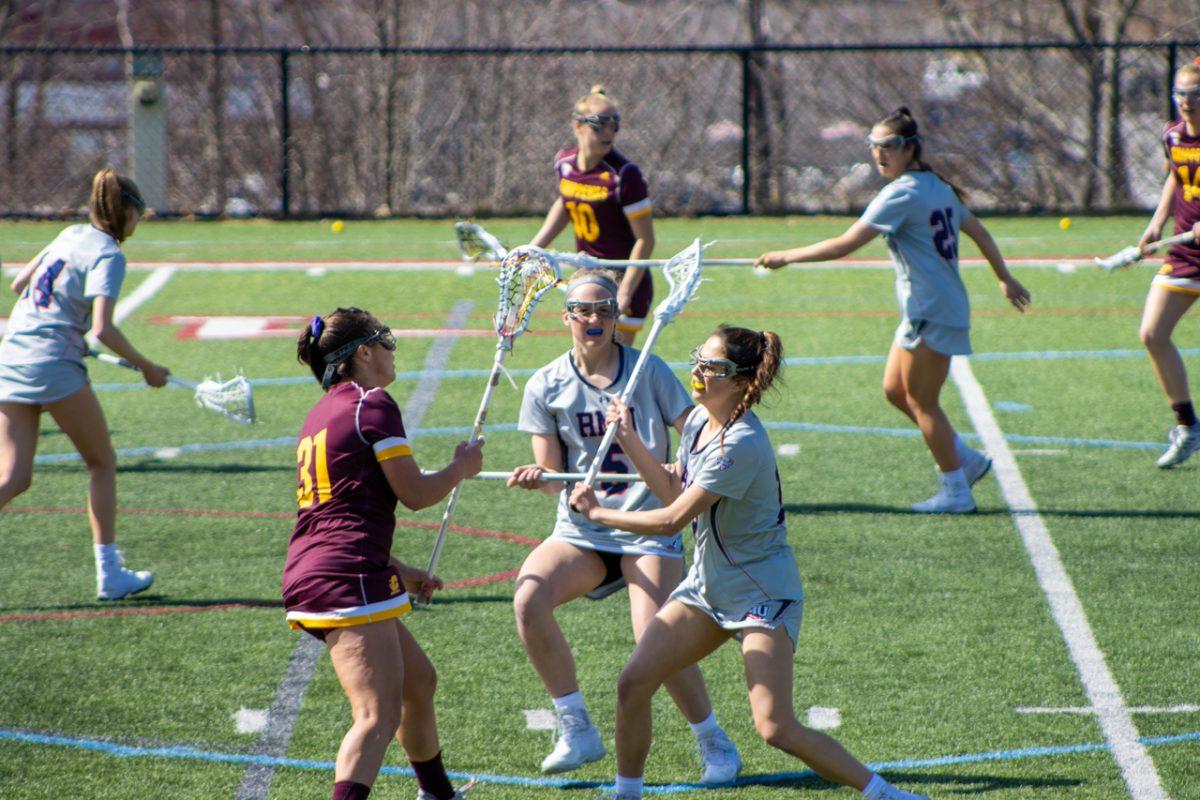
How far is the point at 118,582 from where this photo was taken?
25.2 feet

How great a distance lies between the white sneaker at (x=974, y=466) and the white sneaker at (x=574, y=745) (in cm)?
412

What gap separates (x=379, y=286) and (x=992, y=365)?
695cm

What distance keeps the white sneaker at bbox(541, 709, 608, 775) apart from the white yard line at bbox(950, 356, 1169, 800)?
A: 1881 mm

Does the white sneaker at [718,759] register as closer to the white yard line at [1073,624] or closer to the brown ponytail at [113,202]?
the white yard line at [1073,624]

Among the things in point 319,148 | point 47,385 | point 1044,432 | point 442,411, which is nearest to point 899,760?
point 47,385

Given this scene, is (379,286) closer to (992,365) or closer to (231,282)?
(231,282)

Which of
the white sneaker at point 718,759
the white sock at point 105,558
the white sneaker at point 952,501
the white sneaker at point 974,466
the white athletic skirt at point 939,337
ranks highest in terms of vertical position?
the white athletic skirt at point 939,337

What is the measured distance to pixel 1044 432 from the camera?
433 inches

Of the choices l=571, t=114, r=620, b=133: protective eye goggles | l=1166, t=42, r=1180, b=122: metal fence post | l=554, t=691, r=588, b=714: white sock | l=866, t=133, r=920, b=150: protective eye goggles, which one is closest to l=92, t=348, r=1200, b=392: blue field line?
l=571, t=114, r=620, b=133: protective eye goggles

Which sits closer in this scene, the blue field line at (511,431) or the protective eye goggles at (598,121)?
the protective eye goggles at (598,121)

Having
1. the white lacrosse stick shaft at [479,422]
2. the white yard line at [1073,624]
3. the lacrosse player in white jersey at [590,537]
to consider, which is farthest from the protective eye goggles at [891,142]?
the white lacrosse stick shaft at [479,422]

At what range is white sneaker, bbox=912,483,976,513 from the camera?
29.7 feet

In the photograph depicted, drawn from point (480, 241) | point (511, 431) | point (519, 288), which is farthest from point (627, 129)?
point (519, 288)

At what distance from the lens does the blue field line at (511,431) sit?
10.6m
